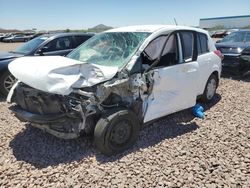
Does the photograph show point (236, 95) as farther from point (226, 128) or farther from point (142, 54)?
point (142, 54)

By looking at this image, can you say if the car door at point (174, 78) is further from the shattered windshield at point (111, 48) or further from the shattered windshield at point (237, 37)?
the shattered windshield at point (237, 37)

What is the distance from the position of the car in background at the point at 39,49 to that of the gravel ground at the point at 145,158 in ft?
6.76

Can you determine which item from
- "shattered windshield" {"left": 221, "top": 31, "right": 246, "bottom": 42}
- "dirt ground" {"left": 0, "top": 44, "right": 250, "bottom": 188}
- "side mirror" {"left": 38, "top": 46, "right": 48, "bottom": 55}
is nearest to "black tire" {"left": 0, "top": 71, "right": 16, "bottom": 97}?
"side mirror" {"left": 38, "top": 46, "right": 48, "bottom": 55}

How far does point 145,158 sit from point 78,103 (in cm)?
123

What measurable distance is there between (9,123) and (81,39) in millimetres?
4375

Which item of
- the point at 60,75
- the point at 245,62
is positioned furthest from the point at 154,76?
the point at 245,62

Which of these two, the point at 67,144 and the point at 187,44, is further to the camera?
the point at 187,44

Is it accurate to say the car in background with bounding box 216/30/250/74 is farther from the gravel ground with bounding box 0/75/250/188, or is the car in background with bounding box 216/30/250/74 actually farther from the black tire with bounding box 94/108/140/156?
the black tire with bounding box 94/108/140/156

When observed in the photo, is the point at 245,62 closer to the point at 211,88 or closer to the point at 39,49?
the point at 211,88

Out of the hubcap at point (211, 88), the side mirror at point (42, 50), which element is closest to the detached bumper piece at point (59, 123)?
the hubcap at point (211, 88)

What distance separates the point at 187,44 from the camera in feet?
18.0

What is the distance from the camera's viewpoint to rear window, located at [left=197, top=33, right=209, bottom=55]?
6.00 metres

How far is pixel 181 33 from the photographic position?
5363 mm

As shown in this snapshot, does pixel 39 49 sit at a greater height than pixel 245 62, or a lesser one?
greater
